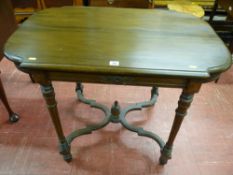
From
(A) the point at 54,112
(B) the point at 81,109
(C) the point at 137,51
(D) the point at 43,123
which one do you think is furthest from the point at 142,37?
(D) the point at 43,123

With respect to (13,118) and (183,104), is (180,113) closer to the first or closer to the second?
(183,104)

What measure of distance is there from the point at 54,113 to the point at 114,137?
1.92ft

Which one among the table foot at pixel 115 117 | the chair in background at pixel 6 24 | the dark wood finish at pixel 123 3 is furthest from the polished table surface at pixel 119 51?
the dark wood finish at pixel 123 3

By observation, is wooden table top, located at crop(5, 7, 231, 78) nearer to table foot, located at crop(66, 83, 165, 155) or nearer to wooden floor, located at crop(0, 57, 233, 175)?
table foot, located at crop(66, 83, 165, 155)

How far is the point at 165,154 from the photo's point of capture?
1313 mm

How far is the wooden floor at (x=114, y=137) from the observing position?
1.38 m

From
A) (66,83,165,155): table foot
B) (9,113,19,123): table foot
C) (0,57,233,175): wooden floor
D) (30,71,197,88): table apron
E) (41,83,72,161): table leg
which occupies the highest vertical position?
(30,71,197,88): table apron

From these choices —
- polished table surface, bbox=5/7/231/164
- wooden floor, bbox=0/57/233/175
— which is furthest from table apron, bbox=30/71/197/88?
wooden floor, bbox=0/57/233/175

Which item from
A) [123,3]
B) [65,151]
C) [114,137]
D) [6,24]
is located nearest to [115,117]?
[114,137]

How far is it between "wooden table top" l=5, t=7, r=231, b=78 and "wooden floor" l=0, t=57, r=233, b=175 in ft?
2.53

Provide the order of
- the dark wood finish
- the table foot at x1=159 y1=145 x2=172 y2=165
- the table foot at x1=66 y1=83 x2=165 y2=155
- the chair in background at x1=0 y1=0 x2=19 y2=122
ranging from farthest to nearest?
the dark wood finish → the chair in background at x1=0 y1=0 x2=19 y2=122 → the table foot at x1=66 y1=83 x2=165 y2=155 → the table foot at x1=159 y1=145 x2=172 y2=165

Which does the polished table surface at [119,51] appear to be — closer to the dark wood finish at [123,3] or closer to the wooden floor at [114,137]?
the wooden floor at [114,137]

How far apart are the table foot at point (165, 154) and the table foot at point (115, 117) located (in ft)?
0.25

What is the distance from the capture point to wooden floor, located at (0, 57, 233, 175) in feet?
4.52
